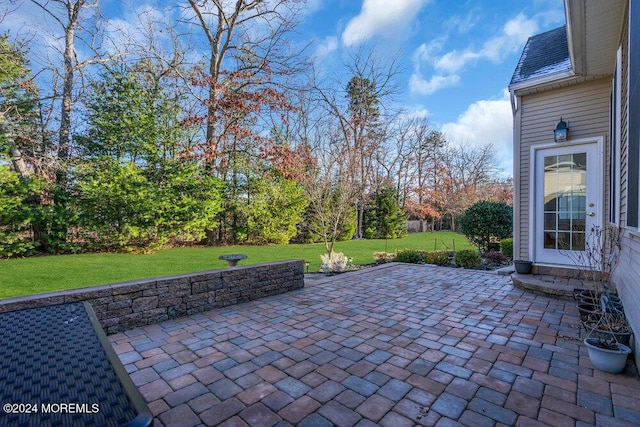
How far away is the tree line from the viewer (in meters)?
7.35

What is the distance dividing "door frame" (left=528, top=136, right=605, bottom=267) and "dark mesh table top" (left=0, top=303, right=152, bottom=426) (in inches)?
238

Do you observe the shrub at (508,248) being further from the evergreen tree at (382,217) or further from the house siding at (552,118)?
the evergreen tree at (382,217)

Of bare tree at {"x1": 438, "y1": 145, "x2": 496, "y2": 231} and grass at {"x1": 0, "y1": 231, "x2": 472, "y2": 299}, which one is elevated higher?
bare tree at {"x1": 438, "y1": 145, "x2": 496, "y2": 231}

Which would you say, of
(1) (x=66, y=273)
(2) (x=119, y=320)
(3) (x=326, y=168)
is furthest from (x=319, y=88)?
(2) (x=119, y=320)

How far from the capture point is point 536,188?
521cm

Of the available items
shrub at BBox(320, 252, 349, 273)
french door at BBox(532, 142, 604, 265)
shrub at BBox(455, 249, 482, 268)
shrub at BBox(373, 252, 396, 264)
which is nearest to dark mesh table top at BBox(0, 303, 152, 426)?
shrub at BBox(320, 252, 349, 273)

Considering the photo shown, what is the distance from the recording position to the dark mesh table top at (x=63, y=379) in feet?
2.54

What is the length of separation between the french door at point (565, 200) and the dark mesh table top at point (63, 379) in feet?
19.6

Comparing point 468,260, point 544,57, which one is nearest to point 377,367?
point 468,260

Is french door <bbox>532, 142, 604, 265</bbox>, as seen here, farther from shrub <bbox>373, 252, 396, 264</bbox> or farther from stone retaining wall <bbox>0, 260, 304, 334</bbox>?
stone retaining wall <bbox>0, 260, 304, 334</bbox>

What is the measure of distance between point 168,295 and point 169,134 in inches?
288

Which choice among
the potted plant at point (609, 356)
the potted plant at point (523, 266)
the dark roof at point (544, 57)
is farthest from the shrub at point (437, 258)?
the potted plant at point (609, 356)

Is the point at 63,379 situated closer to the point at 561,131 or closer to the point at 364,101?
the point at 561,131

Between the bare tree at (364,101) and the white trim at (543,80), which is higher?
the bare tree at (364,101)
